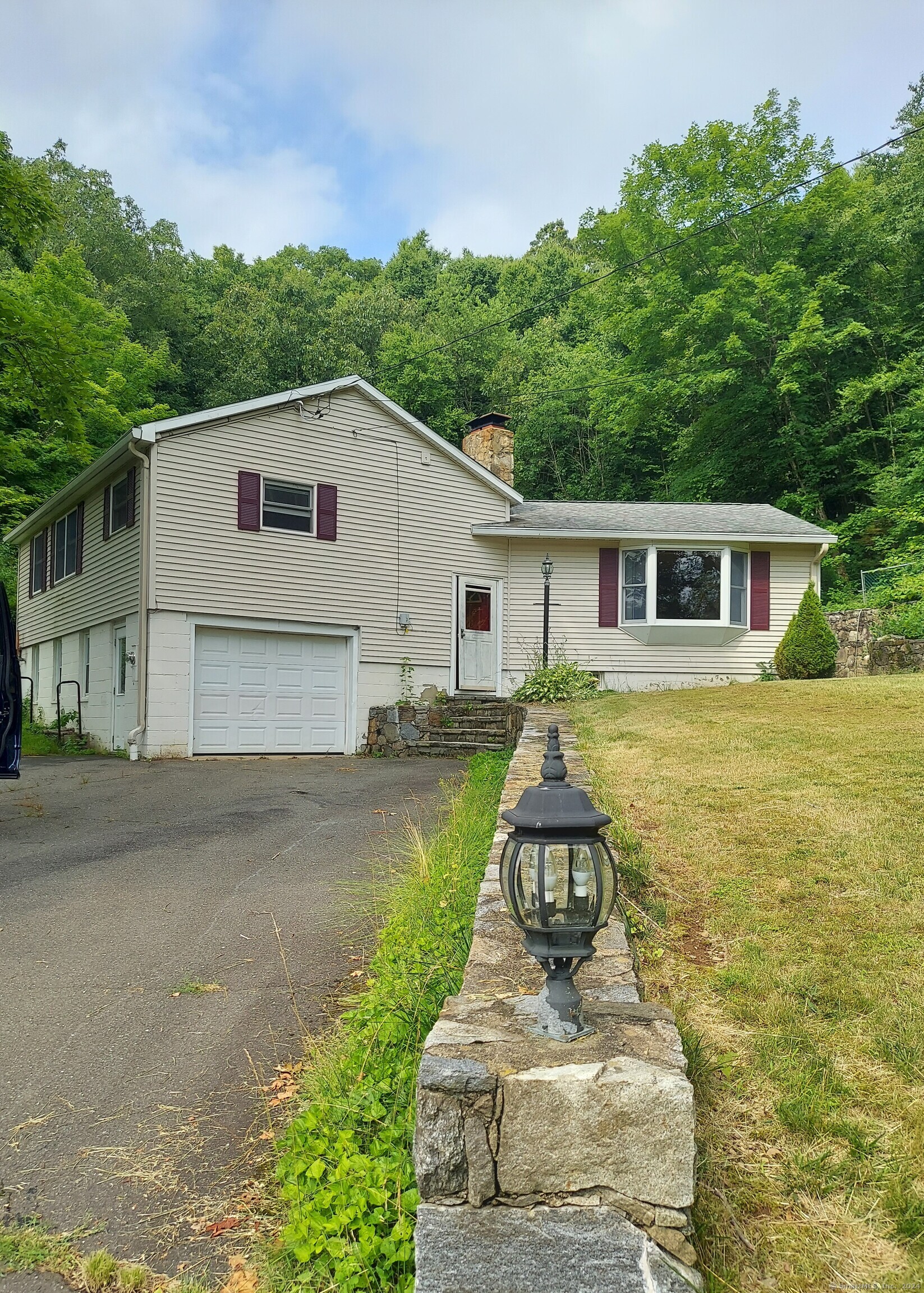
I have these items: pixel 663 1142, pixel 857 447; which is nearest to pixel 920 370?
pixel 857 447

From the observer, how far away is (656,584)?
15.7 m

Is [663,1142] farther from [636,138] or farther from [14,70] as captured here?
[636,138]

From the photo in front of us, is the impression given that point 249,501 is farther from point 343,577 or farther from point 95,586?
point 95,586

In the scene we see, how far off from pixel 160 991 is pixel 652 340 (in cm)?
2389

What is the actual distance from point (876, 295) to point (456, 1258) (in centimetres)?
2522

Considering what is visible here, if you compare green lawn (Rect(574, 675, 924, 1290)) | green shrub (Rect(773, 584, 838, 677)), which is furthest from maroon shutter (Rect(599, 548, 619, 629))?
green lawn (Rect(574, 675, 924, 1290))

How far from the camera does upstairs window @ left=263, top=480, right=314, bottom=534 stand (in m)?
13.8

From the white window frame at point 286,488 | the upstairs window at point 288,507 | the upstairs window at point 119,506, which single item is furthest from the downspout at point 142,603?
the upstairs window at point 288,507

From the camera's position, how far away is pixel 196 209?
32906 mm

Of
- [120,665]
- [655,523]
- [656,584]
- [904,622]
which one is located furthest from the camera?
[655,523]

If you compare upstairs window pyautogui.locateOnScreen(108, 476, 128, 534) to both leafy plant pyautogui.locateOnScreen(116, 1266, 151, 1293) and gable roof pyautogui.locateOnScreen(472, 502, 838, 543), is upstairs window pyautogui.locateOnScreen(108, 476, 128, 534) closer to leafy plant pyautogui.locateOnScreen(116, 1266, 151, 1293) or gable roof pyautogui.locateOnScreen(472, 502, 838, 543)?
gable roof pyautogui.locateOnScreen(472, 502, 838, 543)

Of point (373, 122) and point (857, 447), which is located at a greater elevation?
point (373, 122)

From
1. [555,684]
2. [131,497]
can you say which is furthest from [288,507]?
[555,684]

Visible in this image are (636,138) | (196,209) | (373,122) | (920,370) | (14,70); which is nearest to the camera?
(14,70)
